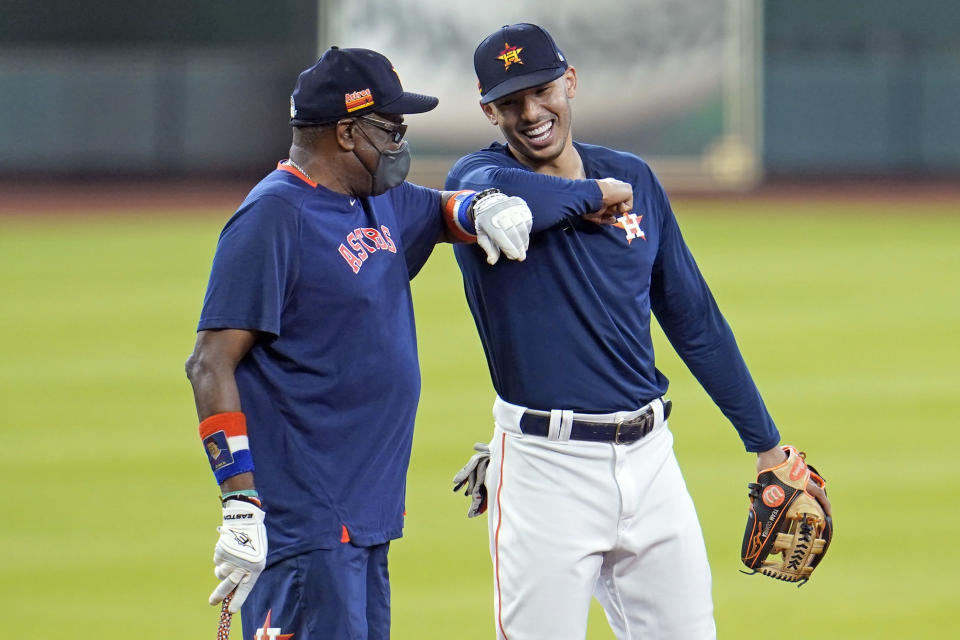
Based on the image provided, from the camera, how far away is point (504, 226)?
3799 millimetres

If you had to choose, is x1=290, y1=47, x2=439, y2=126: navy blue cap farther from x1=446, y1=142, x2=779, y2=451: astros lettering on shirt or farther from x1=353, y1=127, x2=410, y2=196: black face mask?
x1=446, y1=142, x2=779, y2=451: astros lettering on shirt

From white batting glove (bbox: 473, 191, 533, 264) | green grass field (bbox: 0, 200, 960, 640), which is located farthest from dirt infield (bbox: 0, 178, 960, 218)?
white batting glove (bbox: 473, 191, 533, 264)

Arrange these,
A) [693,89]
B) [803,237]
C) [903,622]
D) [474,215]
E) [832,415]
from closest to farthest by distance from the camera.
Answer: [474,215] < [903,622] < [832,415] < [803,237] < [693,89]

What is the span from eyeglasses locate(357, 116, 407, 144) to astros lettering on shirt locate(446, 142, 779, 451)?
0.30 meters

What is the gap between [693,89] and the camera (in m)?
25.5

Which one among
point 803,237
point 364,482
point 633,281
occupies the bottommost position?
point 803,237

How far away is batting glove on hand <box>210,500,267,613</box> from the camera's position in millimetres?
3543

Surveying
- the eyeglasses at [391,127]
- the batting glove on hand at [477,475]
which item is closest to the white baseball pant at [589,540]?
the batting glove on hand at [477,475]

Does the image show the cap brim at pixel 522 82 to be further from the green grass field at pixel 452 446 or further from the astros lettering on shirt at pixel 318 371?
the green grass field at pixel 452 446

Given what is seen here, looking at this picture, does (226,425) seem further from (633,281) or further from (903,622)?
(903,622)

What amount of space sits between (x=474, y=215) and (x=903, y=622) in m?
3.21

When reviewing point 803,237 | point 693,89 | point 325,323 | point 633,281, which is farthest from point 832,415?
point 693,89

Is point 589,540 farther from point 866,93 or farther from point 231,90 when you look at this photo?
point 866,93

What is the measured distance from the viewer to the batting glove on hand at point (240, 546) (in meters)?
3.54
